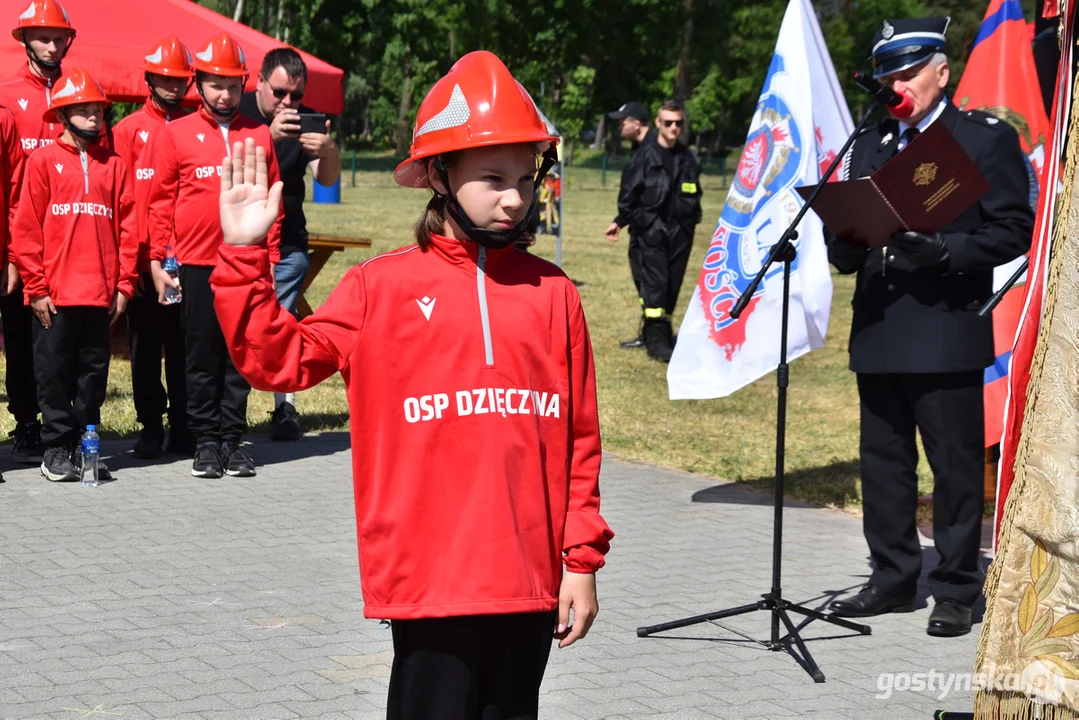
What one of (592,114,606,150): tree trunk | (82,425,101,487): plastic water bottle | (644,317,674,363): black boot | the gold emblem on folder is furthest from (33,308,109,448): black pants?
(592,114,606,150): tree trunk

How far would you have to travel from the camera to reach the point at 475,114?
10.8 feet

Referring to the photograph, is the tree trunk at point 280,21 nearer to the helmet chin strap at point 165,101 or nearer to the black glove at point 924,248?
the helmet chin strap at point 165,101

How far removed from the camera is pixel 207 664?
5383mm

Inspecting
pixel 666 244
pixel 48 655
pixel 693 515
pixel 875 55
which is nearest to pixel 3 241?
pixel 48 655

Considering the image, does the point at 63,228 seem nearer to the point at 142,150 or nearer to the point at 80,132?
the point at 80,132

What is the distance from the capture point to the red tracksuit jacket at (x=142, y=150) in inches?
342

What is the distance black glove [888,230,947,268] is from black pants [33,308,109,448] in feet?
15.1

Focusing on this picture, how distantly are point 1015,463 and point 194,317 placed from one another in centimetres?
572

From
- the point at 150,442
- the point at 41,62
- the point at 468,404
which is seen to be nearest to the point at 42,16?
the point at 41,62

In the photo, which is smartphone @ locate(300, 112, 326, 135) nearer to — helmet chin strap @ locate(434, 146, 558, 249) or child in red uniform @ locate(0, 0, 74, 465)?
child in red uniform @ locate(0, 0, 74, 465)

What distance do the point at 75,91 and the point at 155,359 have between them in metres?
1.85

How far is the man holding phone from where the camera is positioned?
329 inches

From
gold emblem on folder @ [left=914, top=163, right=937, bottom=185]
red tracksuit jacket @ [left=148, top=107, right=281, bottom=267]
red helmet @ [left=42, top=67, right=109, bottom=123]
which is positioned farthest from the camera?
red tracksuit jacket @ [left=148, top=107, right=281, bottom=267]

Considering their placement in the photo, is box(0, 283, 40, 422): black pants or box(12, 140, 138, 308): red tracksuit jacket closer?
box(12, 140, 138, 308): red tracksuit jacket
